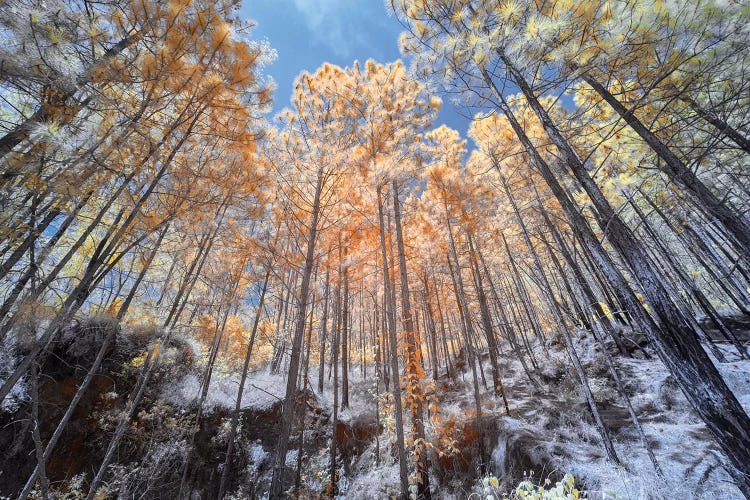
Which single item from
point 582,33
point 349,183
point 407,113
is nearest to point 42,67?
point 349,183

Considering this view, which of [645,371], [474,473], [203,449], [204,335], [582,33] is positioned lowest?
[474,473]

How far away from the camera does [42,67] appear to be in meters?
2.76

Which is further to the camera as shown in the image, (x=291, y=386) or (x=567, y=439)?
(x=567, y=439)

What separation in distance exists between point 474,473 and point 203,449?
302 inches

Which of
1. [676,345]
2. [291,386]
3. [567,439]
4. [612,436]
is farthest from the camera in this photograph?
[567,439]

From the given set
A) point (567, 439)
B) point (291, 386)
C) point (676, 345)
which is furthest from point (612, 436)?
point (291, 386)

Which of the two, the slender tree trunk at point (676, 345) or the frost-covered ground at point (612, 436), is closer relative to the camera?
the slender tree trunk at point (676, 345)

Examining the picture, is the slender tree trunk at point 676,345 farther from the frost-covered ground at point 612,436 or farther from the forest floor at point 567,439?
the forest floor at point 567,439

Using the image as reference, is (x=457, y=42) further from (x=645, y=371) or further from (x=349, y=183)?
(x=645, y=371)

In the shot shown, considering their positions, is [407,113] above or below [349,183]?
above

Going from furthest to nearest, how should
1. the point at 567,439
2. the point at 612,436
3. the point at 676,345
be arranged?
1. the point at 567,439
2. the point at 612,436
3. the point at 676,345

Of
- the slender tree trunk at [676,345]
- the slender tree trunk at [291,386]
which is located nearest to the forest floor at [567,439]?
the slender tree trunk at [291,386]

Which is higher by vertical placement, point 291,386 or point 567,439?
point 291,386

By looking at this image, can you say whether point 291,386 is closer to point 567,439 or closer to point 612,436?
point 567,439
